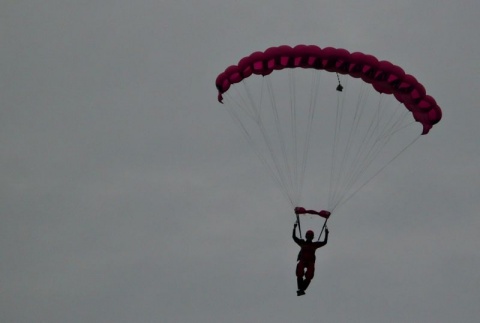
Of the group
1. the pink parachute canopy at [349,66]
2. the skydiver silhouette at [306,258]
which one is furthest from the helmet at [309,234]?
the pink parachute canopy at [349,66]

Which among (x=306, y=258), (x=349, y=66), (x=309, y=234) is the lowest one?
(x=306, y=258)

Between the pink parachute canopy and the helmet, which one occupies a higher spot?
the pink parachute canopy

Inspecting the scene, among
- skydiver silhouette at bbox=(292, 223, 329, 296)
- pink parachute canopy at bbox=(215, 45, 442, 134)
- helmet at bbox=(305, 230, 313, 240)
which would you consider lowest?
skydiver silhouette at bbox=(292, 223, 329, 296)

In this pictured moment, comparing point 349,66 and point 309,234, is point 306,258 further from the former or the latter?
point 349,66

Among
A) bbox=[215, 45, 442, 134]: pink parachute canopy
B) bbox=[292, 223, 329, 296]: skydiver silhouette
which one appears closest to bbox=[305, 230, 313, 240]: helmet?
bbox=[292, 223, 329, 296]: skydiver silhouette

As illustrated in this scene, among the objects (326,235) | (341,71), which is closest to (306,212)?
(326,235)

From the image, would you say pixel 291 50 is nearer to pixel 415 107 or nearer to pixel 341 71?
pixel 341 71

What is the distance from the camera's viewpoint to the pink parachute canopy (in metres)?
40.5

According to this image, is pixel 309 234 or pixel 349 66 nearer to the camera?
pixel 309 234

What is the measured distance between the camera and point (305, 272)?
133ft

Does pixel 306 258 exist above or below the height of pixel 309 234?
below

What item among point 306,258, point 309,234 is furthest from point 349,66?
point 306,258

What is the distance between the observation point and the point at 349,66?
133 ft

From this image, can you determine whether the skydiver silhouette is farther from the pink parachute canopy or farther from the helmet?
the pink parachute canopy
